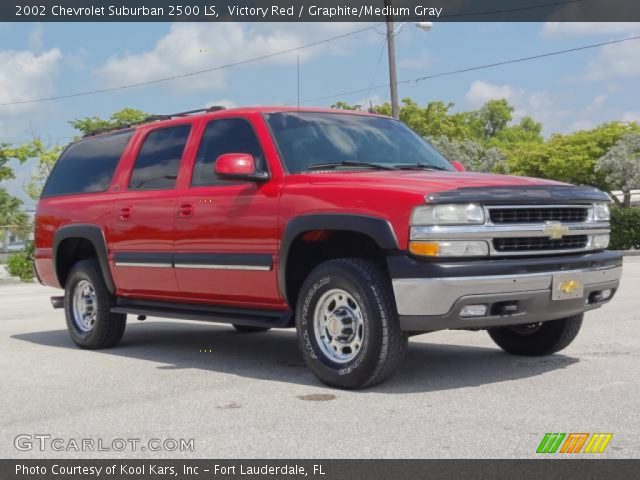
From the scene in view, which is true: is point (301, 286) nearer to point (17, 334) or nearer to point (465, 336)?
point (465, 336)

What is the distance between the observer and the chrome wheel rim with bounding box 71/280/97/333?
28.5ft

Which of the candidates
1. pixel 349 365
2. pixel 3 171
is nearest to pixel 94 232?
pixel 349 365

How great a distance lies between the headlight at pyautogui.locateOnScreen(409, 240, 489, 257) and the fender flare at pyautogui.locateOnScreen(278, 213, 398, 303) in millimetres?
152

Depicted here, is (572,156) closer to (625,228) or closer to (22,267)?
(625,228)

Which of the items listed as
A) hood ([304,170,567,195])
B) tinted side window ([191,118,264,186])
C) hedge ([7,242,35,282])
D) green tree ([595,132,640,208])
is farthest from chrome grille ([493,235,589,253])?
green tree ([595,132,640,208])

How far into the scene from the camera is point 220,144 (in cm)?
738

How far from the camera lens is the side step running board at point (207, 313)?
6645 mm

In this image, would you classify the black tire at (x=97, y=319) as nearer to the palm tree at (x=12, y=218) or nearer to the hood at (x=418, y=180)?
the hood at (x=418, y=180)

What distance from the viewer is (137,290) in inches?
317

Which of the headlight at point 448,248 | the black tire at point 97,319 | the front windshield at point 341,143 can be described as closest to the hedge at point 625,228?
the front windshield at point 341,143

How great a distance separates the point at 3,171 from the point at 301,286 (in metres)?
46.7

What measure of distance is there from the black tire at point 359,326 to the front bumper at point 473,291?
156 millimetres

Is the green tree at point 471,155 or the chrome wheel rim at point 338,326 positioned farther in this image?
the green tree at point 471,155

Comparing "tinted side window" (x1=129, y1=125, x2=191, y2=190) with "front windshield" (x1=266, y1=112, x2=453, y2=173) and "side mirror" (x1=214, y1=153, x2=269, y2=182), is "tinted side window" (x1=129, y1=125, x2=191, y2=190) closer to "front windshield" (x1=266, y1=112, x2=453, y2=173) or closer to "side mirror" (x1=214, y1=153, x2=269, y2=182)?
"front windshield" (x1=266, y1=112, x2=453, y2=173)
